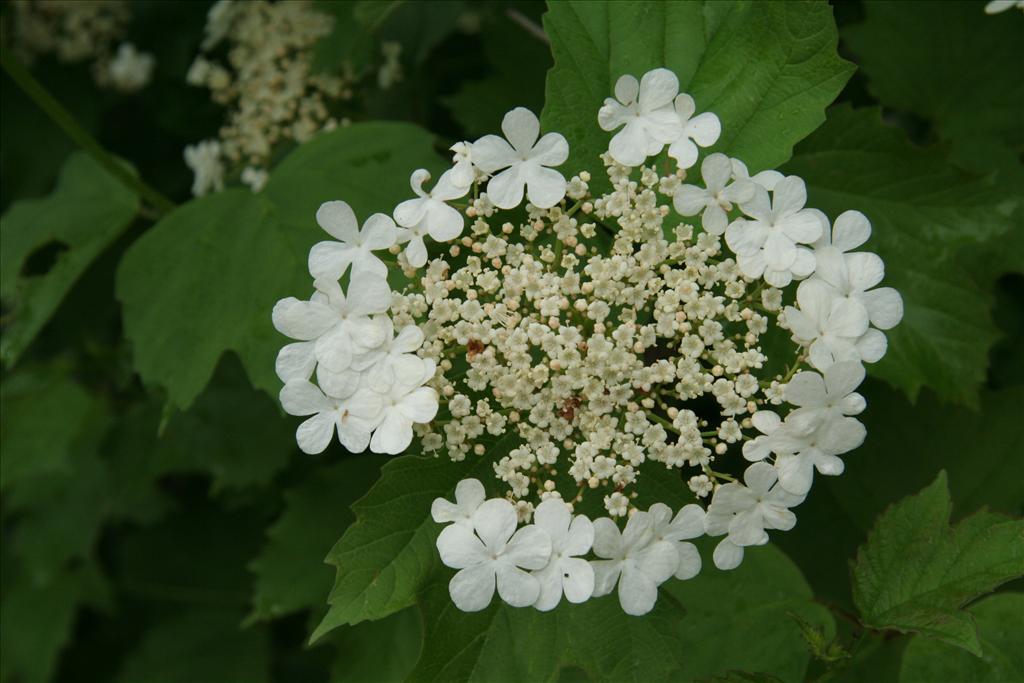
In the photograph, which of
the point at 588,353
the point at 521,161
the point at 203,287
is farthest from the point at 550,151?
the point at 203,287

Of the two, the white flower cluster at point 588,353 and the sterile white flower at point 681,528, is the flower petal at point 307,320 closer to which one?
the white flower cluster at point 588,353

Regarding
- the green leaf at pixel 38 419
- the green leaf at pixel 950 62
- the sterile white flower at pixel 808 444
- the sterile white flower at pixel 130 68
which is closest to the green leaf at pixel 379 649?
the green leaf at pixel 38 419

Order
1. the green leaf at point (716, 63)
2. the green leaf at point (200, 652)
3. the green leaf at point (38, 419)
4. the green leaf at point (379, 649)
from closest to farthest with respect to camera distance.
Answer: the green leaf at point (716, 63)
the green leaf at point (379, 649)
the green leaf at point (38, 419)
the green leaf at point (200, 652)

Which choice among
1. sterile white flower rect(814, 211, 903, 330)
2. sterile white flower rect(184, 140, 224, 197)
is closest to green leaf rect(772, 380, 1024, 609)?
sterile white flower rect(814, 211, 903, 330)

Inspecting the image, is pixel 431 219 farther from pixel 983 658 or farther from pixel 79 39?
pixel 79 39

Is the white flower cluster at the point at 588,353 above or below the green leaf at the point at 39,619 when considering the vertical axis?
above

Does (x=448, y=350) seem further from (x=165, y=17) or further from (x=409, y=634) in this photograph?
(x=165, y=17)
